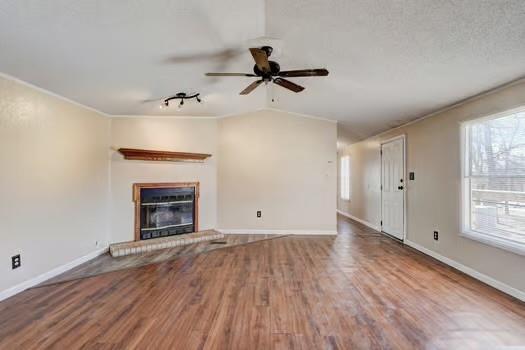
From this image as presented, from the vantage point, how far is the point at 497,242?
299cm

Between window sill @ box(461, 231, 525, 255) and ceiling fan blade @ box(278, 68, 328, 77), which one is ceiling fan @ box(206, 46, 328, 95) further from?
window sill @ box(461, 231, 525, 255)

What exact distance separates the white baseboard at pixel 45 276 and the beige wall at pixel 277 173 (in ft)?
7.83

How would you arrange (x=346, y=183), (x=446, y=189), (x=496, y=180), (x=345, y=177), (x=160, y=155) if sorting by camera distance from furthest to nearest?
(x=345, y=177), (x=346, y=183), (x=160, y=155), (x=446, y=189), (x=496, y=180)

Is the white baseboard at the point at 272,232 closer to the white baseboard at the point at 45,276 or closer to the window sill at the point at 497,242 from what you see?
the white baseboard at the point at 45,276

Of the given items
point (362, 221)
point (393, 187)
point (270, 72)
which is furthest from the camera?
point (362, 221)

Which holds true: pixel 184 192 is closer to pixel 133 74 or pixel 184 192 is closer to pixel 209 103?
pixel 209 103

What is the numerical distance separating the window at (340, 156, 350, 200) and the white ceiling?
4725 mm

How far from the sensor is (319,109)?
16.6 ft

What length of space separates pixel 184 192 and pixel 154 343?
11.2 feet

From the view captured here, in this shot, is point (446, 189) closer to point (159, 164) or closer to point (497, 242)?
point (497, 242)

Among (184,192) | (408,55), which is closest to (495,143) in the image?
(408,55)

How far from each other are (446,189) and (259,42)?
3.34 m

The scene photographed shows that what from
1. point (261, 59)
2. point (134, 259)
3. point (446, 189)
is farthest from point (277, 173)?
point (261, 59)

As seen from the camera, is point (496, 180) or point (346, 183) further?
point (346, 183)
